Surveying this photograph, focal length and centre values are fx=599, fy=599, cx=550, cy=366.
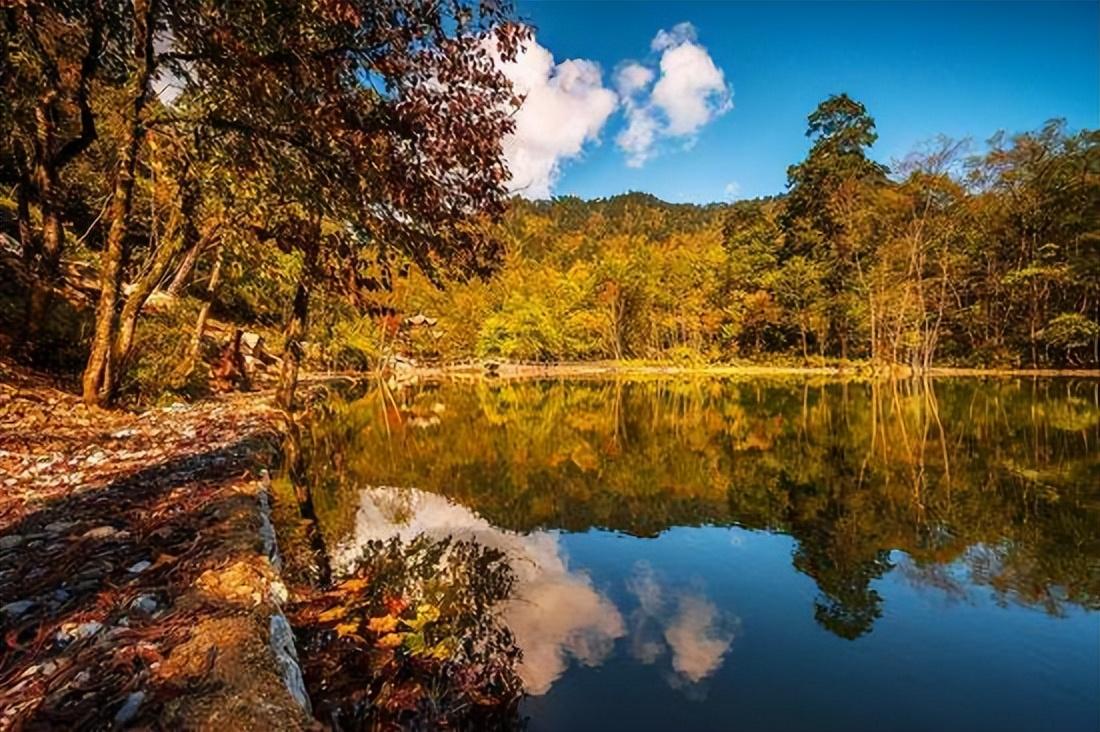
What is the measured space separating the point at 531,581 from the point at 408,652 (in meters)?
2.38

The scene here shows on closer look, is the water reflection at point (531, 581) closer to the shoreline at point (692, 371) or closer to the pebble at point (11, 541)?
the pebble at point (11, 541)

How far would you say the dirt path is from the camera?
221 cm

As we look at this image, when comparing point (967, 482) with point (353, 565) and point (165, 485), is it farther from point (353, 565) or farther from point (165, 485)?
point (165, 485)

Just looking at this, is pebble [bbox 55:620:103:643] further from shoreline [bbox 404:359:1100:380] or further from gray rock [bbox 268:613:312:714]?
shoreline [bbox 404:359:1100:380]

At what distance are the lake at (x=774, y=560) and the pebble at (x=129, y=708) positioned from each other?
7.52 ft

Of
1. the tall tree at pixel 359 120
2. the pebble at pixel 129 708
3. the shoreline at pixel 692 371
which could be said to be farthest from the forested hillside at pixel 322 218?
the pebble at pixel 129 708

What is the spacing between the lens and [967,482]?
10102 mm

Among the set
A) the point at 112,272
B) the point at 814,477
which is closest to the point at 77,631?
the point at 112,272

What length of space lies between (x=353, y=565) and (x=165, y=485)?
188 centimetres

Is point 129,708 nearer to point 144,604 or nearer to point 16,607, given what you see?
point 144,604

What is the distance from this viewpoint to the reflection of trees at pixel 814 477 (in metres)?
6.70

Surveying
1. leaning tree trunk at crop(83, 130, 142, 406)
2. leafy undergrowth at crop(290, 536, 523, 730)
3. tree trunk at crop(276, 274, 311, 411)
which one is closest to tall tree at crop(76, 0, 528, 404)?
leaning tree trunk at crop(83, 130, 142, 406)

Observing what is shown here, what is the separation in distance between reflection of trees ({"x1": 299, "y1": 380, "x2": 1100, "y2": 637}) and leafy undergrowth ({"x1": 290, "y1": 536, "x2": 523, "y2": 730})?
2516mm

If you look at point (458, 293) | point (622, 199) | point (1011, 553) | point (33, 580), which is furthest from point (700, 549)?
point (622, 199)
